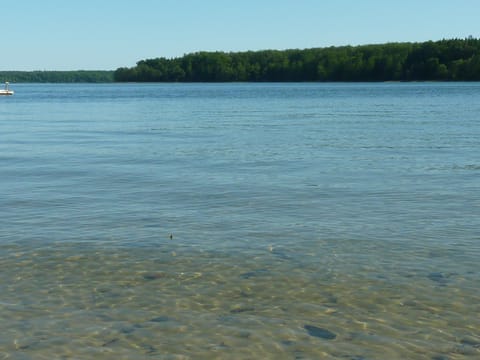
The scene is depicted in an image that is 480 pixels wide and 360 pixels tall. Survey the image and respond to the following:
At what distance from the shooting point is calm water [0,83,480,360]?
7320 mm

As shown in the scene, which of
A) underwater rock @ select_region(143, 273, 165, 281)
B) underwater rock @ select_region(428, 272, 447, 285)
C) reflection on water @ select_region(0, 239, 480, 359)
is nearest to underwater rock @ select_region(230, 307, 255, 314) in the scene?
reflection on water @ select_region(0, 239, 480, 359)

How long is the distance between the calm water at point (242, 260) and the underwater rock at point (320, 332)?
0.02 meters

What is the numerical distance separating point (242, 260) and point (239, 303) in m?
1.87

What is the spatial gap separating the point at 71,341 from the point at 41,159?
695 inches

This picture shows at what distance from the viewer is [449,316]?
786 centimetres

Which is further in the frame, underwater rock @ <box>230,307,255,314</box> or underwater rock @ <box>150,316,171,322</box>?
underwater rock @ <box>230,307,255,314</box>

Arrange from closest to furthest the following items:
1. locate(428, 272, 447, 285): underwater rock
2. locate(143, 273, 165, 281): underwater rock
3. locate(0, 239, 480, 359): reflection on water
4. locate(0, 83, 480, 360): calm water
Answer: locate(0, 239, 480, 359): reflection on water
locate(0, 83, 480, 360): calm water
locate(428, 272, 447, 285): underwater rock
locate(143, 273, 165, 281): underwater rock

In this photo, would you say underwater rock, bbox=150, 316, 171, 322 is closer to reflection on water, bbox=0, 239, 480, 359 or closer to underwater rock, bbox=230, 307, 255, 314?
reflection on water, bbox=0, 239, 480, 359

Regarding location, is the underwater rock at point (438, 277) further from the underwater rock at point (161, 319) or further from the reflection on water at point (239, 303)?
the underwater rock at point (161, 319)

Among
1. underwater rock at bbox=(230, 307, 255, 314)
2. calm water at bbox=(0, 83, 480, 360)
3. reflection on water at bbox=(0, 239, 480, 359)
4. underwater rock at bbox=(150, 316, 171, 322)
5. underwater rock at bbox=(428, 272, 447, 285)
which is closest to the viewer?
reflection on water at bbox=(0, 239, 480, 359)

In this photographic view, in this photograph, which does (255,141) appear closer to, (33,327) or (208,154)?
(208,154)

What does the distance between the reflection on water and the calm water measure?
0.09 ft

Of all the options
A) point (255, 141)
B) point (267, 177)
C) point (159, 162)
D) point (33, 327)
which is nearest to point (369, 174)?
point (267, 177)

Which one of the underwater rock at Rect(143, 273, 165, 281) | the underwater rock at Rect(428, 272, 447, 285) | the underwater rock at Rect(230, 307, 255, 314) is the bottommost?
the underwater rock at Rect(230, 307, 255, 314)
